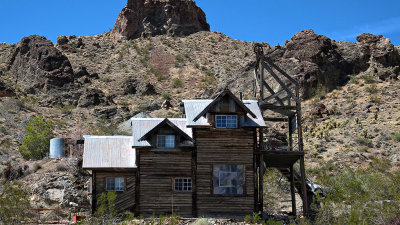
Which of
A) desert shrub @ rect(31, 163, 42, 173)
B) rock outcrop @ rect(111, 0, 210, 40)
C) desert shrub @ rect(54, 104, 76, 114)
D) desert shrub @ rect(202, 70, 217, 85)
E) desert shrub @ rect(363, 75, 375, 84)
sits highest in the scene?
rock outcrop @ rect(111, 0, 210, 40)

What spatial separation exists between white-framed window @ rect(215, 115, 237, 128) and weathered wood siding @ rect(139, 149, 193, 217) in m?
2.13

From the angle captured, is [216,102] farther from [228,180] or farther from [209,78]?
[209,78]

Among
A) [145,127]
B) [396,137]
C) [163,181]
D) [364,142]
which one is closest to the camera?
[163,181]

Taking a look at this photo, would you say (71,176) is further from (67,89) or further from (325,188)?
(67,89)

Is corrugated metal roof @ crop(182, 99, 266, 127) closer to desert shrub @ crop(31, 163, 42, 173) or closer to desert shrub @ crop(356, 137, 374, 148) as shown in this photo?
desert shrub @ crop(31, 163, 42, 173)

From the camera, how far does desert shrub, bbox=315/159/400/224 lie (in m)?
21.6

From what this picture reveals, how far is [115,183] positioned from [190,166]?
383 centimetres

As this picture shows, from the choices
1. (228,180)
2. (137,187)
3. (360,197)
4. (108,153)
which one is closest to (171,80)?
(108,153)

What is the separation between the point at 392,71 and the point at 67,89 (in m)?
36.8

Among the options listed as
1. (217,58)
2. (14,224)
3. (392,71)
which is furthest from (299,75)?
(14,224)

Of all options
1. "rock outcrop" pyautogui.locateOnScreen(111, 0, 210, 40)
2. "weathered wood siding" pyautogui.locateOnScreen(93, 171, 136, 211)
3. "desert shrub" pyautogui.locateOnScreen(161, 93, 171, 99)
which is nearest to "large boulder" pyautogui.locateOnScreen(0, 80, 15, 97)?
"desert shrub" pyautogui.locateOnScreen(161, 93, 171, 99)

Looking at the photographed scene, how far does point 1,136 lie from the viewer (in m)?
43.5

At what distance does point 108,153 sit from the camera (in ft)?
87.5

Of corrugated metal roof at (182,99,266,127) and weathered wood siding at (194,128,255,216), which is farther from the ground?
corrugated metal roof at (182,99,266,127)
